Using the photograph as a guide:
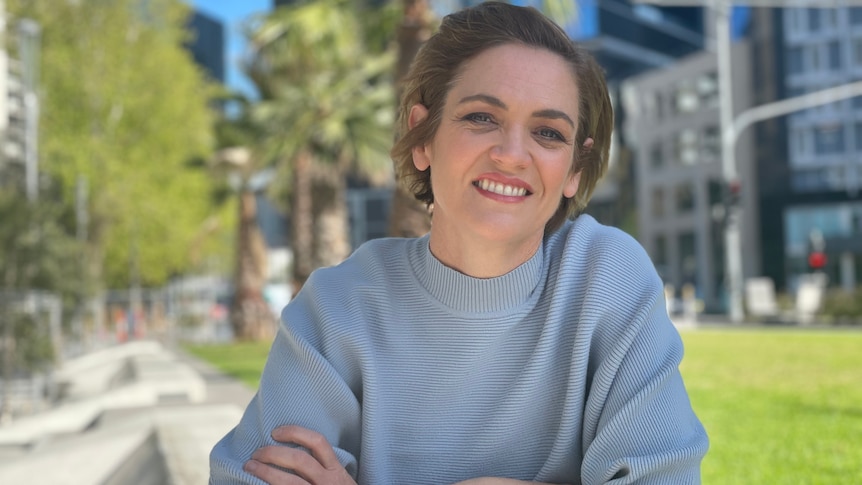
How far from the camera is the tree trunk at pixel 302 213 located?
852 inches

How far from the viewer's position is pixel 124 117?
116 feet

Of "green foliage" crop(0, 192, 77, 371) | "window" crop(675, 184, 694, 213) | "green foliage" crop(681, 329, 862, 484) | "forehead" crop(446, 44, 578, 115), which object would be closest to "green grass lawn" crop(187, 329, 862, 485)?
"green foliage" crop(681, 329, 862, 484)

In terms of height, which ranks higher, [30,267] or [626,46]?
[626,46]

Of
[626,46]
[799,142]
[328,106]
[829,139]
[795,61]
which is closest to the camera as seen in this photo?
[328,106]

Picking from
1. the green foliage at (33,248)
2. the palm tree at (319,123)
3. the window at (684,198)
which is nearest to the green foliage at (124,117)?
the palm tree at (319,123)

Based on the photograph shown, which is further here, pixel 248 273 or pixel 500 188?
pixel 248 273

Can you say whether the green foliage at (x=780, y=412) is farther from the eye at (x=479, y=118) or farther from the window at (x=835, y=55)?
the window at (x=835, y=55)

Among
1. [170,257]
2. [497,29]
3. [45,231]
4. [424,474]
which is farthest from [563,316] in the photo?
[170,257]

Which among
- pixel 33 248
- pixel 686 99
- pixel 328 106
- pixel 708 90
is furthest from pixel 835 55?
pixel 33 248

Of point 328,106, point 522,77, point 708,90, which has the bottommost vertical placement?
point 522,77

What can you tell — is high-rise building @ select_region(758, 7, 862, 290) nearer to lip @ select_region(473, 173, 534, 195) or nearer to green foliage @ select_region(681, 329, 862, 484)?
green foliage @ select_region(681, 329, 862, 484)

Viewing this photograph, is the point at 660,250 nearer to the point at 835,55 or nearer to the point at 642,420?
the point at 835,55

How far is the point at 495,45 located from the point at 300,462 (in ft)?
2.82

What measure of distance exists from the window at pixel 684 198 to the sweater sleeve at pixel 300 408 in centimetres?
5662
